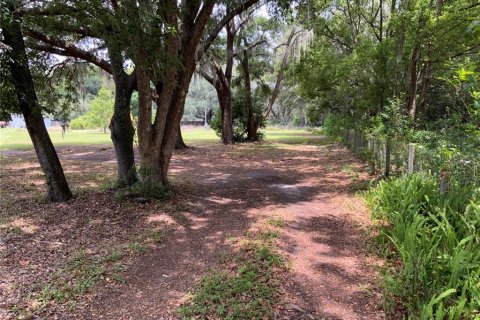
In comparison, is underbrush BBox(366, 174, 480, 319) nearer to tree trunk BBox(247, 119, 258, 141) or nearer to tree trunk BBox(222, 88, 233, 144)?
tree trunk BBox(222, 88, 233, 144)

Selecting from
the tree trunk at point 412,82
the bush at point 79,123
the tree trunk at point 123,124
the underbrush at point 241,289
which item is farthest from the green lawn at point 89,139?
the underbrush at point 241,289

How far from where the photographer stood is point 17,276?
4.68m

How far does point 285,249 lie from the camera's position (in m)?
5.27

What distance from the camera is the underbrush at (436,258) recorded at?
10.5 feet

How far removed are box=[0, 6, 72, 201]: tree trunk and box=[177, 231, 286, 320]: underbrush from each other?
174 inches

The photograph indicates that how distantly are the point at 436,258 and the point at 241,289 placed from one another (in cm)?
198

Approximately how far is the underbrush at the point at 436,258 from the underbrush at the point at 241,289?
1.22 m

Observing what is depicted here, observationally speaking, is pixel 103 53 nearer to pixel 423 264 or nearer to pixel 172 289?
pixel 172 289

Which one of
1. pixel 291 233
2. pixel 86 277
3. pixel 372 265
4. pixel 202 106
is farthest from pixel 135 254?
pixel 202 106

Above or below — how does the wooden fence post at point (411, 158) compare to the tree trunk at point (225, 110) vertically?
below

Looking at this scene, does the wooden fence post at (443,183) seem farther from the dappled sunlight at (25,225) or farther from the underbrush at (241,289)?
the dappled sunlight at (25,225)

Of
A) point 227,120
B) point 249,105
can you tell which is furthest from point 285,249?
point 249,105

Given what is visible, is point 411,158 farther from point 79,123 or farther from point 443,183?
point 79,123

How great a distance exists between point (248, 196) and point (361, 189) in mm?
2563
